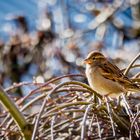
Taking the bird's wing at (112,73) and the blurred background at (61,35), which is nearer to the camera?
the bird's wing at (112,73)

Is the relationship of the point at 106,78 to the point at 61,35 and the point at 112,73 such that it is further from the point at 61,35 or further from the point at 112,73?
the point at 61,35

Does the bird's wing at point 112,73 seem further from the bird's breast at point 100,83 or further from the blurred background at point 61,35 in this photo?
the blurred background at point 61,35

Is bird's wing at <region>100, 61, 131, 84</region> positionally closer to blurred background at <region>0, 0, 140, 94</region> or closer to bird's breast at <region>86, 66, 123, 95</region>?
bird's breast at <region>86, 66, 123, 95</region>

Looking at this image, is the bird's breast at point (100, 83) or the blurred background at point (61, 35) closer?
the bird's breast at point (100, 83)

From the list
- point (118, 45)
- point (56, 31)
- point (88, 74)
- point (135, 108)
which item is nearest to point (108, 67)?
point (88, 74)

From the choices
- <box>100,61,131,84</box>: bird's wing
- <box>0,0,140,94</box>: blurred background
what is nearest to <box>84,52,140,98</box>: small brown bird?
<box>100,61,131,84</box>: bird's wing

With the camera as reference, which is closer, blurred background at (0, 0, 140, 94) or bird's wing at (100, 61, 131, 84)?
bird's wing at (100, 61, 131, 84)

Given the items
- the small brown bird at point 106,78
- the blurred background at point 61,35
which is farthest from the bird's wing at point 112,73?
the blurred background at point 61,35
